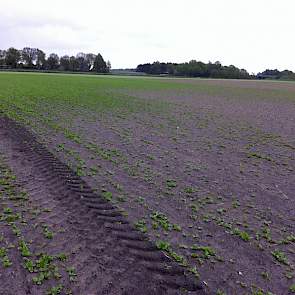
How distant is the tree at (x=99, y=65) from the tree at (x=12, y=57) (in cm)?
3251

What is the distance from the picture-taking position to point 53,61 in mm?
128375

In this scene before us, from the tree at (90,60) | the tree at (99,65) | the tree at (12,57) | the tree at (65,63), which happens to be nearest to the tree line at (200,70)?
the tree at (99,65)

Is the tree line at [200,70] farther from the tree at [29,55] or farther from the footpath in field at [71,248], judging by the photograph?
the footpath in field at [71,248]

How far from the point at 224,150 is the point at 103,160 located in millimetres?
4339

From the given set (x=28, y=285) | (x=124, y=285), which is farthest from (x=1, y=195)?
(x=124, y=285)

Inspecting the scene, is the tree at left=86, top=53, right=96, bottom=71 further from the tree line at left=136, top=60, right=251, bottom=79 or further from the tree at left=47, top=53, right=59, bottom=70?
the tree line at left=136, top=60, right=251, bottom=79

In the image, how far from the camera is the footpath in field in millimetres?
3445

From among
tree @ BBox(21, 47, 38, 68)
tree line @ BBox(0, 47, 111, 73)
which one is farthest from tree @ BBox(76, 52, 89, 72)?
tree @ BBox(21, 47, 38, 68)

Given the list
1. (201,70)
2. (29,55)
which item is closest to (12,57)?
(29,55)

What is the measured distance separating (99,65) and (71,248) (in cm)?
13973

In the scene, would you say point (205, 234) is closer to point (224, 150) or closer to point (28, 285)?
point (28, 285)

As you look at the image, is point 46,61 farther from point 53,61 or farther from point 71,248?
point 71,248

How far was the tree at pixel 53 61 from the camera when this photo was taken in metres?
128

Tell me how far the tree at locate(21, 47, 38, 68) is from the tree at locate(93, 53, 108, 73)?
26071 millimetres
